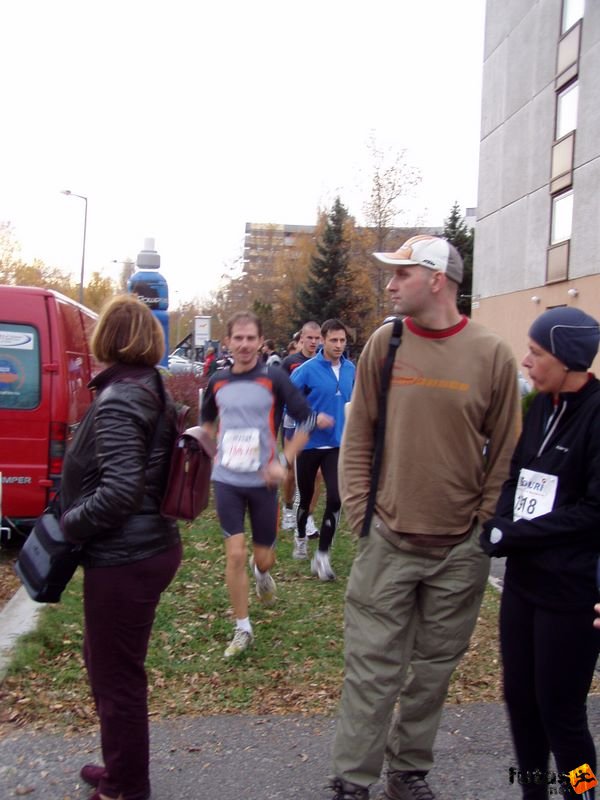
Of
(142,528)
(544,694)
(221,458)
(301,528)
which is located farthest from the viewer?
(301,528)

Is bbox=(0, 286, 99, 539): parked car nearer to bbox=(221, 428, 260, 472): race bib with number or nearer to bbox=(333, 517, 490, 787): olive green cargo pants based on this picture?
bbox=(221, 428, 260, 472): race bib with number

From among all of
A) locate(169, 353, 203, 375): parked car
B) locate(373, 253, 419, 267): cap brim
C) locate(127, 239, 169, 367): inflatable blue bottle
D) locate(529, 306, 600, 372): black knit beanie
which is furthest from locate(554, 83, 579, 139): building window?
locate(529, 306, 600, 372): black knit beanie

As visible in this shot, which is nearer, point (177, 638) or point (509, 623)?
point (509, 623)

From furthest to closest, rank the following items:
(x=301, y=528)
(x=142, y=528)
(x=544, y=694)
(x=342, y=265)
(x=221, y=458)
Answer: (x=342, y=265), (x=301, y=528), (x=221, y=458), (x=142, y=528), (x=544, y=694)

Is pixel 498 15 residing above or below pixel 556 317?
above

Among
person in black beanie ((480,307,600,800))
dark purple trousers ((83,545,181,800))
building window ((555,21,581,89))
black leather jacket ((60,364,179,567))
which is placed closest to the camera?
person in black beanie ((480,307,600,800))

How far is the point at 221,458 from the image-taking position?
483 centimetres

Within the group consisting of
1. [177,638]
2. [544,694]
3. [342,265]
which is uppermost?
[342,265]

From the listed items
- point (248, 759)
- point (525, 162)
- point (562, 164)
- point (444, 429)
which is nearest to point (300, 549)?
point (248, 759)

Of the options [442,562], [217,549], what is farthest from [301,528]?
[442,562]

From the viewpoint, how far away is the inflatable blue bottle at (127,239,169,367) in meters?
14.4

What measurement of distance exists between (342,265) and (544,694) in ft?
142

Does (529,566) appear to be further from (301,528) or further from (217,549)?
(217,549)

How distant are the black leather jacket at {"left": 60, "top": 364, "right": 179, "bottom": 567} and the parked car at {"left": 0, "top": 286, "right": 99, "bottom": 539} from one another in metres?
3.91
